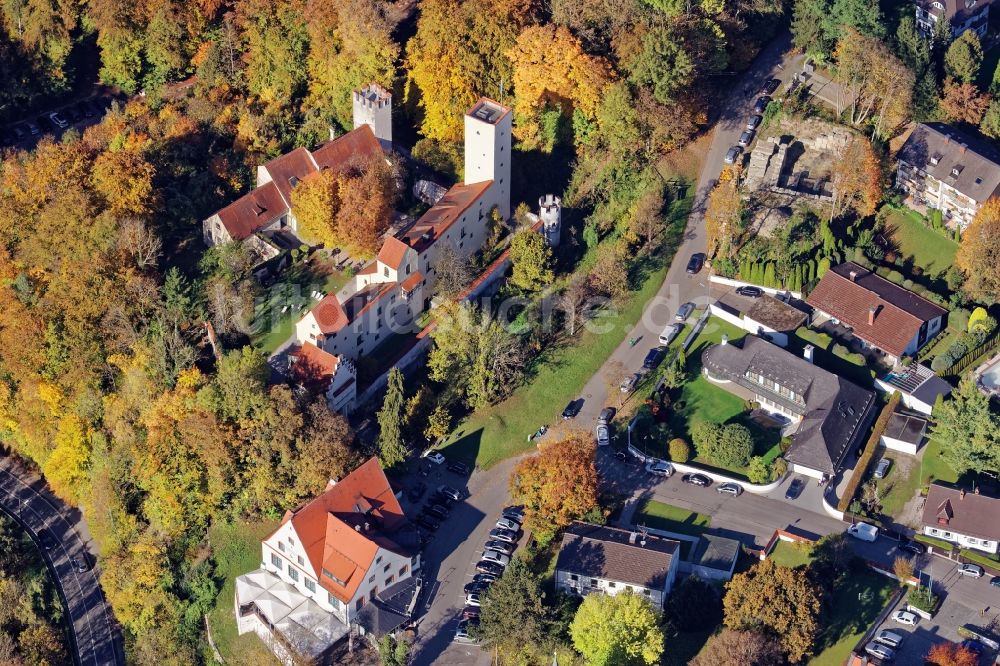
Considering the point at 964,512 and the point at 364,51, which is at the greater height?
the point at 364,51

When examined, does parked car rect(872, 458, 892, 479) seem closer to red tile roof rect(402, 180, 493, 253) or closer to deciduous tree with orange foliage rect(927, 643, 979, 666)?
deciduous tree with orange foliage rect(927, 643, 979, 666)

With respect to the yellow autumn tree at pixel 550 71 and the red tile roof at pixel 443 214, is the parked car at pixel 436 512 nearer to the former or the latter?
the red tile roof at pixel 443 214

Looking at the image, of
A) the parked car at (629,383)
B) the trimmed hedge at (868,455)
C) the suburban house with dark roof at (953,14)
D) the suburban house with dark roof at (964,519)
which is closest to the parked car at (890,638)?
the suburban house with dark roof at (964,519)

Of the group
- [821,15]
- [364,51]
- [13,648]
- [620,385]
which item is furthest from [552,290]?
[13,648]

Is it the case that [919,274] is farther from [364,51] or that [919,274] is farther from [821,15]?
[364,51]

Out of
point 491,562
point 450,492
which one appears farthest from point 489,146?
point 491,562

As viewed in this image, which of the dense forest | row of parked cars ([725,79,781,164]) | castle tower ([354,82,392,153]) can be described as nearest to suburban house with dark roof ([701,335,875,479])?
the dense forest

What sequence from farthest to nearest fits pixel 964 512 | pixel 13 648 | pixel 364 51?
1. pixel 364 51
2. pixel 13 648
3. pixel 964 512
